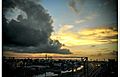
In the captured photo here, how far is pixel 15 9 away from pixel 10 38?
253 mm

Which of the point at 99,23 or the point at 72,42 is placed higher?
the point at 99,23

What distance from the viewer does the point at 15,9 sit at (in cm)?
243

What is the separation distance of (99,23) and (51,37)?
441 mm

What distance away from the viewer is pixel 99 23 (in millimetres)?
2494

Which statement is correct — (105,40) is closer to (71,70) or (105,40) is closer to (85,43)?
(85,43)

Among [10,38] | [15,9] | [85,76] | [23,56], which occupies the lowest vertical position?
[85,76]

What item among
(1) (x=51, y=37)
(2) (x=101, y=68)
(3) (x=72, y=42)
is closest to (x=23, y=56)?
(1) (x=51, y=37)

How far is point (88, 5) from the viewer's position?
2486mm

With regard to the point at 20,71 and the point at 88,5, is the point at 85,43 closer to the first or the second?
the point at 88,5

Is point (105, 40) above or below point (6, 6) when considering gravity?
below

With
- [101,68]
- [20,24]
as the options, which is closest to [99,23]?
[101,68]

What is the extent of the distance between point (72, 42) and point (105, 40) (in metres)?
0.29

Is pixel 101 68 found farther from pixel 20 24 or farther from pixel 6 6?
pixel 6 6

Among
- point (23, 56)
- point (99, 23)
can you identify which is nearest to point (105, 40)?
point (99, 23)
